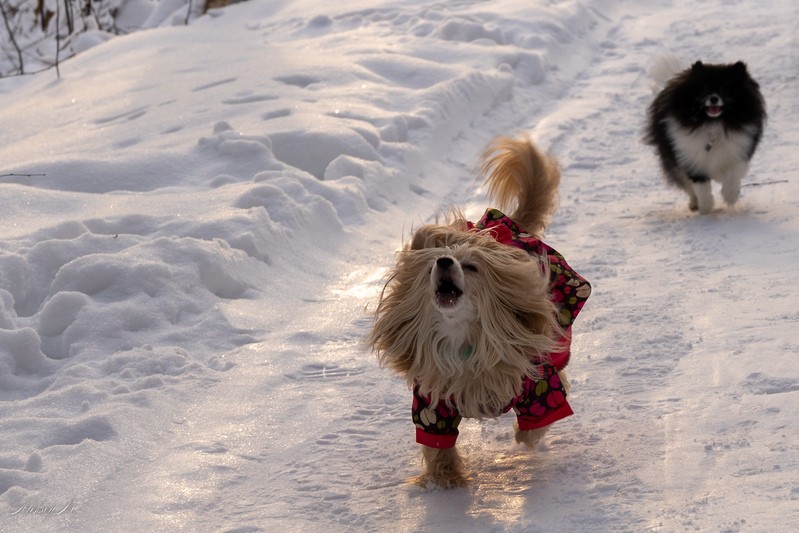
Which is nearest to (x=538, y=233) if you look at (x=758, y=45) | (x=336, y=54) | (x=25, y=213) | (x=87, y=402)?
(x=87, y=402)

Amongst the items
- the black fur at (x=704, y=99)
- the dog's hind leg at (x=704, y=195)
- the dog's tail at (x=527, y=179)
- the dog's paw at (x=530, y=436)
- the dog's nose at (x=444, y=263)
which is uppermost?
the dog's nose at (x=444, y=263)

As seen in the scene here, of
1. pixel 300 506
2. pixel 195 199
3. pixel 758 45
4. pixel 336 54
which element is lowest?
pixel 758 45

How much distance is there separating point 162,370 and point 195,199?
81.5 inches

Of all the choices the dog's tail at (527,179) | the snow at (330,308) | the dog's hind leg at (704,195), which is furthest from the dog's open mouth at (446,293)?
the dog's hind leg at (704,195)

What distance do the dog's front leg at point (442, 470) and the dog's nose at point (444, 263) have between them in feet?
2.14

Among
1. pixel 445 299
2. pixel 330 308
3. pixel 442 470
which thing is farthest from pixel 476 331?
pixel 330 308

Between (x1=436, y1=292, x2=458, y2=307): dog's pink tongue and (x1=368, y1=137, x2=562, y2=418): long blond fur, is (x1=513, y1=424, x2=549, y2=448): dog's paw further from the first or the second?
(x1=436, y1=292, x2=458, y2=307): dog's pink tongue

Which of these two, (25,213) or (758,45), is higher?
(25,213)

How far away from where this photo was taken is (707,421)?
11.7 ft

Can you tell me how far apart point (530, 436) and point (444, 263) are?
0.79 meters

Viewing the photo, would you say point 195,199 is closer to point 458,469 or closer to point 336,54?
point 458,469

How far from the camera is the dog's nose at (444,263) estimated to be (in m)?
3.18

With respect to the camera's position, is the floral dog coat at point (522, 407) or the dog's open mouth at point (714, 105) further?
the dog's open mouth at point (714, 105)

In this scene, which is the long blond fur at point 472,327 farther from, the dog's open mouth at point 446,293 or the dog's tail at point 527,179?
the dog's tail at point 527,179
